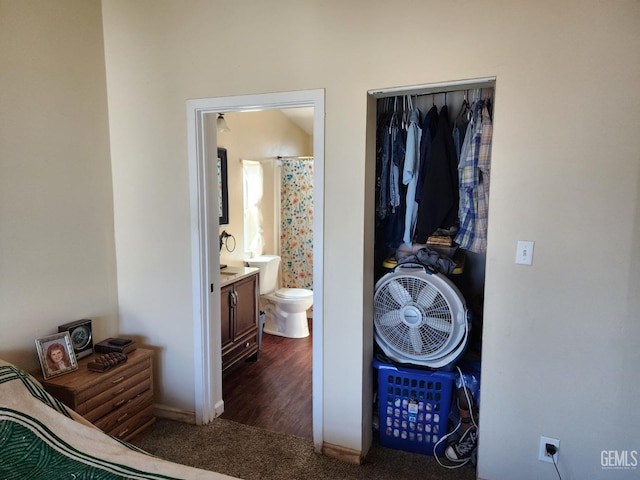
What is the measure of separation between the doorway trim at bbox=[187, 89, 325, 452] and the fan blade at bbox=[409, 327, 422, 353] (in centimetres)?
50

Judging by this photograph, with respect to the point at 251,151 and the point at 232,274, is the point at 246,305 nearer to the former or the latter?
the point at 232,274

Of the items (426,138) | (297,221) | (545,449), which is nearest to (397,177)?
A: (426,138)

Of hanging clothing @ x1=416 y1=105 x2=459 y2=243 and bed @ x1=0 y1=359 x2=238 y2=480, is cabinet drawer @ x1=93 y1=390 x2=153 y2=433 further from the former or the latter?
hanging clothing @ x1=416 y1=105 x2=459 y2=243

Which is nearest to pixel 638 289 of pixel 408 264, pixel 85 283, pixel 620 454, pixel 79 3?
pixel 620 454

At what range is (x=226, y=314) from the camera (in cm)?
314

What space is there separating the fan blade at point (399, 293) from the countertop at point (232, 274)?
1345mm

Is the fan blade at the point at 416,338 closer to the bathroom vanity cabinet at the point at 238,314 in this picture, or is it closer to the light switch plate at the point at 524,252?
the light switch plate at the point at 524,252

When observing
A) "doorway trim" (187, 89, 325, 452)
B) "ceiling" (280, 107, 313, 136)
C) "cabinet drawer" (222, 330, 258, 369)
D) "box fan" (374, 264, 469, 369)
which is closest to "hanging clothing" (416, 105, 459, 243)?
"box fan" (374, 264, 469, 369)

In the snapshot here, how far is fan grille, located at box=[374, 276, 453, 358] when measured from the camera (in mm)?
2213

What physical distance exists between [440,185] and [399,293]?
625mm

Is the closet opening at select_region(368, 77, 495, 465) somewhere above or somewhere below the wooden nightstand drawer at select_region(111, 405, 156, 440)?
above

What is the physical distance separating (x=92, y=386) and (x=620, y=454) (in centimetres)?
249

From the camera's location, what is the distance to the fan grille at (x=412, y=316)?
221 centimetres

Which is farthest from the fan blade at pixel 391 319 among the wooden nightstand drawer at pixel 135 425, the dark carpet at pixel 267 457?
the wooden nightstand drawer at pixel 135 425
